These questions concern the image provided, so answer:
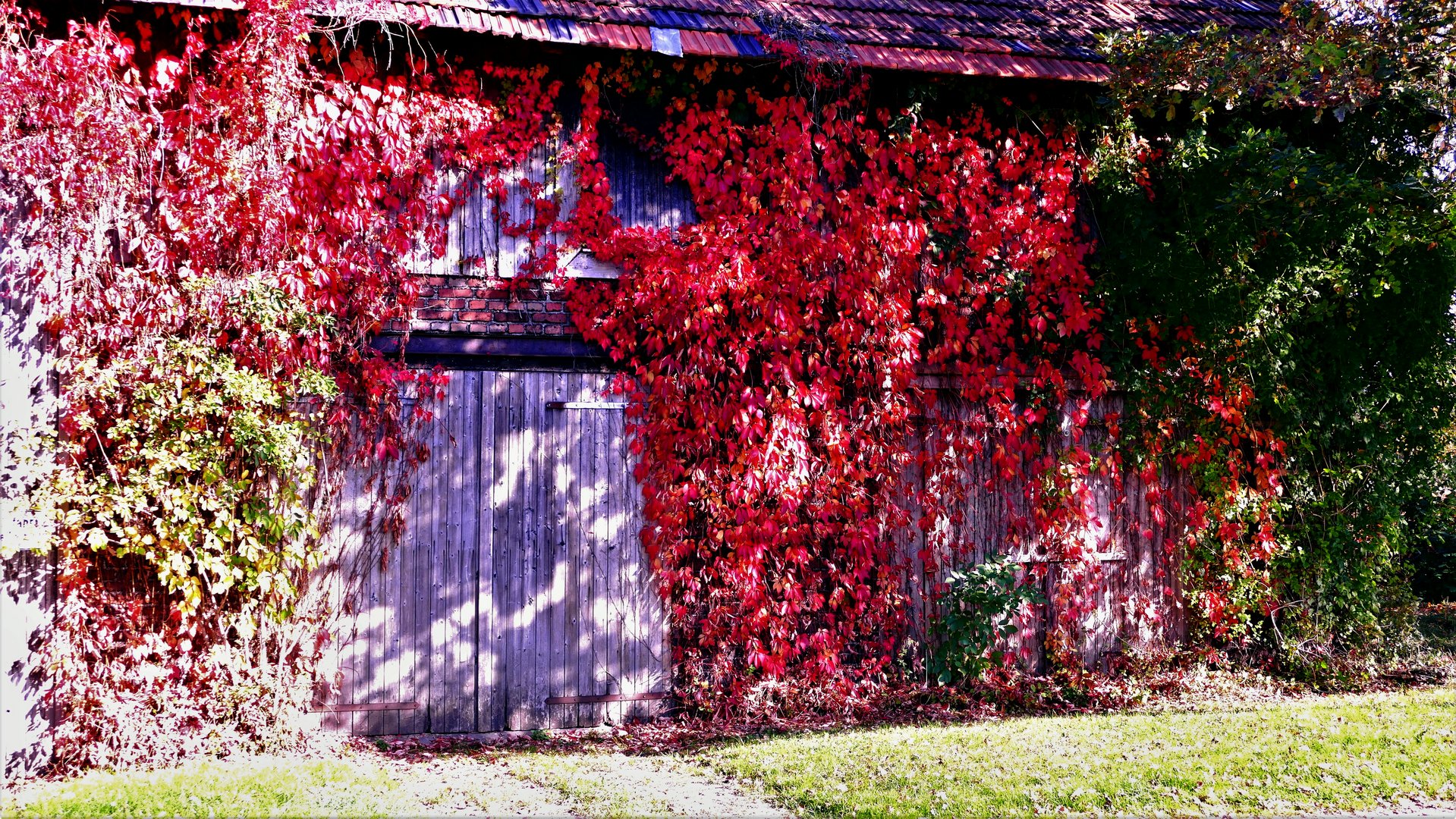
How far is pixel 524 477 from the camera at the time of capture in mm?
6383

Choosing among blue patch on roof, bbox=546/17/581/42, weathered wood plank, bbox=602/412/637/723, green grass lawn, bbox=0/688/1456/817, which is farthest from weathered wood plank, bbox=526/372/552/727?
blue patch on roof, bbox=546/17/581/42

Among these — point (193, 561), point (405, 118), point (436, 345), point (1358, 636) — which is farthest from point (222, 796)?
point (1358, 636)

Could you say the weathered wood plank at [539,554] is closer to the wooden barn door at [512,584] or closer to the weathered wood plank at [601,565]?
the wooden barn door at [512,584]

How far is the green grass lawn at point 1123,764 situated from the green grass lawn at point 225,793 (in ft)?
5.72

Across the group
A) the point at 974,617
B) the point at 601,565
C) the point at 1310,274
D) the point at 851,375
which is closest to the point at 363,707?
the point at 601,565

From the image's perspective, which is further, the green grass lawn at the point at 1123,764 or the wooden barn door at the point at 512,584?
the wooden barn door at the point at 512,584

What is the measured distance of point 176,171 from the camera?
19.2ft

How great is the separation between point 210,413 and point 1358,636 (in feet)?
25.6

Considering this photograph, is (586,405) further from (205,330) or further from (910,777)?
(910,777)

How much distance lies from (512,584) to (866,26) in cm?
Answer: 443

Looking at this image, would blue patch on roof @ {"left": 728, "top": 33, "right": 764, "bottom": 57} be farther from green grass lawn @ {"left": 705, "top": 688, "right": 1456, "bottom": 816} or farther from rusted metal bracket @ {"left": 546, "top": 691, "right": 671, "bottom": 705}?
green grass lawn @ {"left": 705, "top": 688, "right": 1456, "bottom": 816}

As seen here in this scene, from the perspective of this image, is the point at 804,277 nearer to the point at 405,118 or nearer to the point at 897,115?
the point at 897,115

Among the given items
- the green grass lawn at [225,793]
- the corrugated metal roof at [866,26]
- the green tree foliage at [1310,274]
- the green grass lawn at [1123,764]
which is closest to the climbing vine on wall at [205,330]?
the green grass lawn at [225,793]

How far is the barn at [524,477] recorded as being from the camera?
6.11 meters
